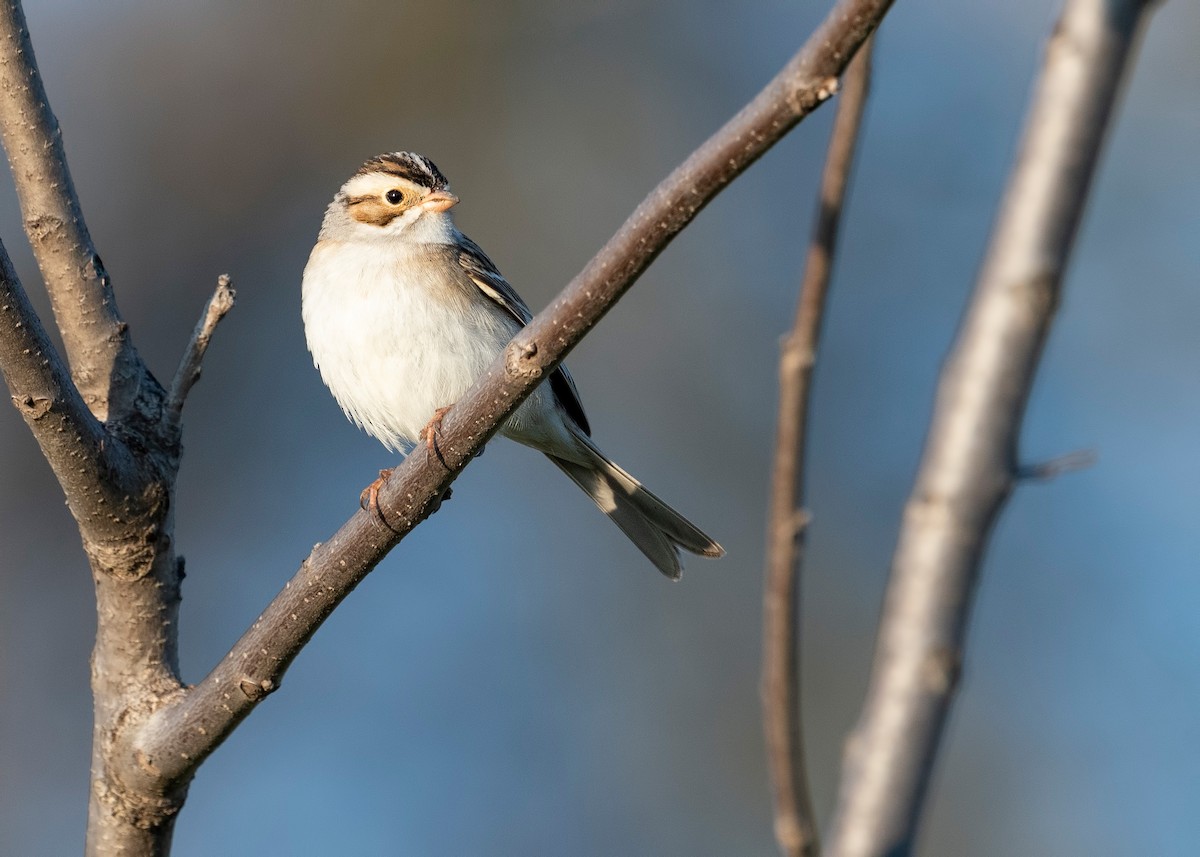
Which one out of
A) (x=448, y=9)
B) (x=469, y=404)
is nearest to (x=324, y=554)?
(x=469, y=404)

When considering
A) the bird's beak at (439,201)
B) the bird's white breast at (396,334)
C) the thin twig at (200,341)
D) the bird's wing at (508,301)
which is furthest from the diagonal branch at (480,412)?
the bird's beak at (439,201)

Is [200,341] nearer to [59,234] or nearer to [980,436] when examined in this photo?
[59,234]

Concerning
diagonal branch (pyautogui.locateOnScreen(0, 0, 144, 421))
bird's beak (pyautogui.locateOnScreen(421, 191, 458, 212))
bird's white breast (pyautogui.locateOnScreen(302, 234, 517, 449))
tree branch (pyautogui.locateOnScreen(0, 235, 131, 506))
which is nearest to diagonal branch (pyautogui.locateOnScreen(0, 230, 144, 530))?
tree branch (pyautogui.locateOnScreen(0, 235, 131, 506))

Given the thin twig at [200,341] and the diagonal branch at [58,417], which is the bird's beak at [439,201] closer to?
the thin twig at [200,341]

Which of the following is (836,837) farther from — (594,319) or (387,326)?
(387,326)

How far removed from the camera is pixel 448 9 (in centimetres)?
1030

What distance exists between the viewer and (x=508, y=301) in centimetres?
552

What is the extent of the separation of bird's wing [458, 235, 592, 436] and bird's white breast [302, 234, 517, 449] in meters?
0.06

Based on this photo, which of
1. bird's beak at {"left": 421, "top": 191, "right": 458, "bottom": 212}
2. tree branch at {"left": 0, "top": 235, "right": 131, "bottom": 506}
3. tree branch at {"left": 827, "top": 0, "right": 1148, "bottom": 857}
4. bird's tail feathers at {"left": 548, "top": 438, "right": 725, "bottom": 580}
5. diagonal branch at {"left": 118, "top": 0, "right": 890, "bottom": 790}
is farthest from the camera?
bird's beak at {"left": 421, "top": 191, "right": 458, "bottom": 212}

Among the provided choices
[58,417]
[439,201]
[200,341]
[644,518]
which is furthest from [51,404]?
[439,201]

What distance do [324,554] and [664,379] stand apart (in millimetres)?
6983

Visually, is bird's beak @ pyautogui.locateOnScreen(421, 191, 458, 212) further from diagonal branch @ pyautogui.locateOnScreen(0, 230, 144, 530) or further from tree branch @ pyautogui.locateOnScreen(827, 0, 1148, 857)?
tree branch @ pyautogui.locateOnScreen(827, 0, 1148, 857)

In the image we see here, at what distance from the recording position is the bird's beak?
221 inches

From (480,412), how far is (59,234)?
136cm
